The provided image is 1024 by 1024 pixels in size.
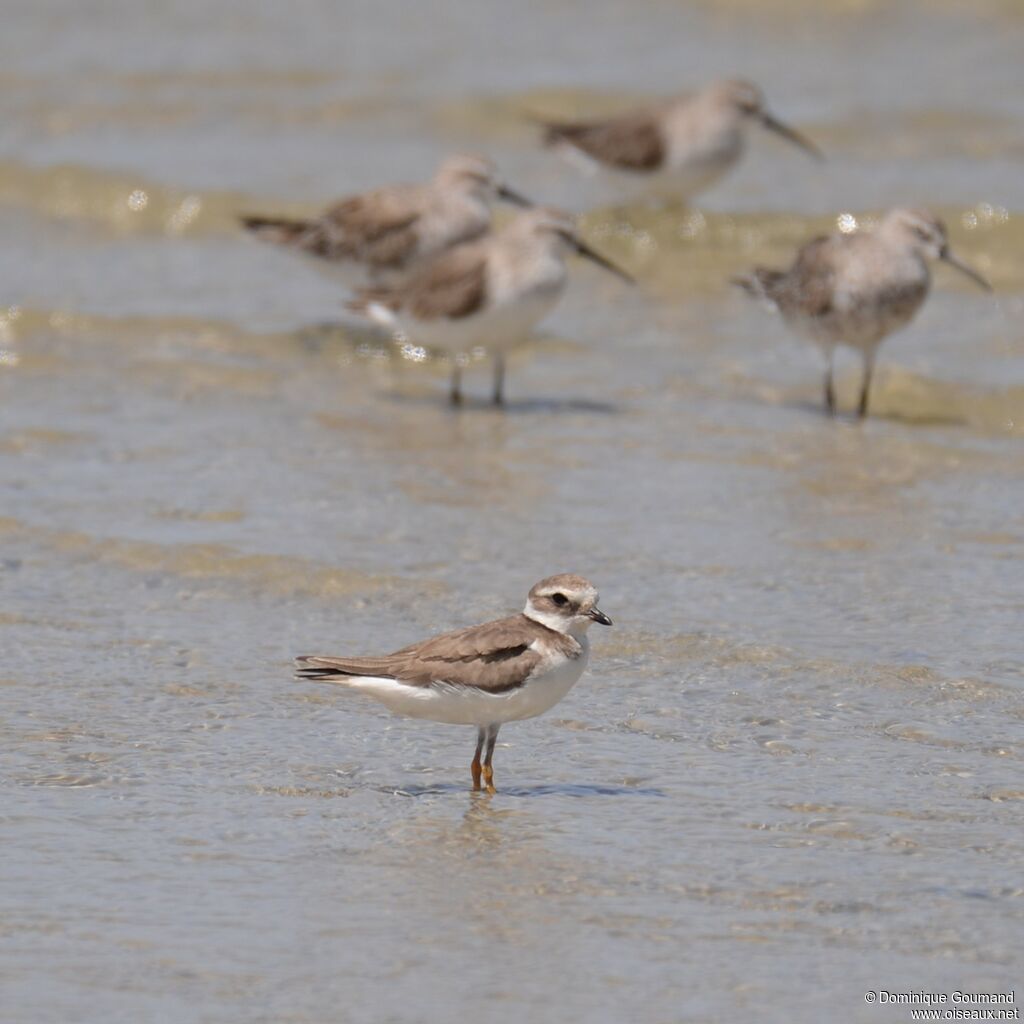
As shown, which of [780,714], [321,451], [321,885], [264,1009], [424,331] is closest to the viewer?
[264,1009]

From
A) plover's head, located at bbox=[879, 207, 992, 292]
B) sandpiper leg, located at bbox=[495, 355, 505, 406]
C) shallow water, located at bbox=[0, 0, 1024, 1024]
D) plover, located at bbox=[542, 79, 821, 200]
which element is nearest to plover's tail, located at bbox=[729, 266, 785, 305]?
shallow water, located at bbox=[0, 0, 1024, 1024]

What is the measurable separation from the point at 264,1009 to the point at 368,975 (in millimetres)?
321

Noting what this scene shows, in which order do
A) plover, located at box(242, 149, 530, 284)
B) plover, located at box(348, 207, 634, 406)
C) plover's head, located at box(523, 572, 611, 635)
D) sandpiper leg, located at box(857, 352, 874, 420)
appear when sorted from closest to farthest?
plover's head, located at box(523, 572, 611, 635), sandpiper leg, located at box(857, 352, 874, 420), plover, located at box(348, 207, 634, 406), plover, located at box(242, 149, 530, 284)

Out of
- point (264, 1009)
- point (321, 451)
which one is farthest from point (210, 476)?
point (264, 1009)

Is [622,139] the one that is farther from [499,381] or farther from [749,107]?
[499,381]

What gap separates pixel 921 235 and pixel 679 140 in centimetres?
467

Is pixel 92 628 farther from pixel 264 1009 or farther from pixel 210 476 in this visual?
pixel 264 1009

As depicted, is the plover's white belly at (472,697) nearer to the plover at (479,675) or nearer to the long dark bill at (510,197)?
the plover at (479,675)

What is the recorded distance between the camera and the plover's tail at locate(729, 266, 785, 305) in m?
13.9

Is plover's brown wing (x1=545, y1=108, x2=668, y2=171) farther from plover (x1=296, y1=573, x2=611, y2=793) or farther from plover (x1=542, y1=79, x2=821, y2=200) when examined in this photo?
plover (x1=296, y1=573, x2=611, y2=793)

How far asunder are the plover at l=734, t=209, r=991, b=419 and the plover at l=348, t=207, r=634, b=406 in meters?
1.48

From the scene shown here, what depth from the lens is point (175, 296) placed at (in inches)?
595

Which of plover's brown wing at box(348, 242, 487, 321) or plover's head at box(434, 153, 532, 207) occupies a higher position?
plover's head at box(434, 153, 532, 207)

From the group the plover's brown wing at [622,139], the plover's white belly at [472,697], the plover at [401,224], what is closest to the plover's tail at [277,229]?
the plover at [401,224]
